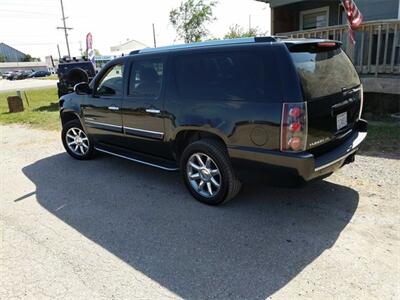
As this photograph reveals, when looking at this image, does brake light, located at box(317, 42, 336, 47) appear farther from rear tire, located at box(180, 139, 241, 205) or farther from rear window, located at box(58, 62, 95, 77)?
rear window, located at box(58, 62, 95, 77)

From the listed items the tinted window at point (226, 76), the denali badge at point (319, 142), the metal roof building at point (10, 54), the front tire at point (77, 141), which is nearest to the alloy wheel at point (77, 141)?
the front tire at point (77, 141)

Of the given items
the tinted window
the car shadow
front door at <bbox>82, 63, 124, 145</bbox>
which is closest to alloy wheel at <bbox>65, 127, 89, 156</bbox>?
front door at <bbox>82, 63, 124, 145</bbox>

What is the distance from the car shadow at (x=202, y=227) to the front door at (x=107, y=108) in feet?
2.37

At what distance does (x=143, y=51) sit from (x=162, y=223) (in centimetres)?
247

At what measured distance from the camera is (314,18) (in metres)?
11.9

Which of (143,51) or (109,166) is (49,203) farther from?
(143,51)

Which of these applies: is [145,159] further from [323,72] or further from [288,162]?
[323,72]

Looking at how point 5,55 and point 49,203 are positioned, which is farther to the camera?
point 5,55

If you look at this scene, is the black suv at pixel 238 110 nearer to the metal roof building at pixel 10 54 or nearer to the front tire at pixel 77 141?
the front tire at pixel 77 141

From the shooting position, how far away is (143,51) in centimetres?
487

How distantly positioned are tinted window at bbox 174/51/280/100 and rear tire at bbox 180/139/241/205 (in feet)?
1.93

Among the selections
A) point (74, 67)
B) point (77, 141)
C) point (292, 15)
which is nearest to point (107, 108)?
point (77, 141)

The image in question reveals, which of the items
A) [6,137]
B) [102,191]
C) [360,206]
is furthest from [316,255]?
[6,137]

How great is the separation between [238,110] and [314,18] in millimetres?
9884
